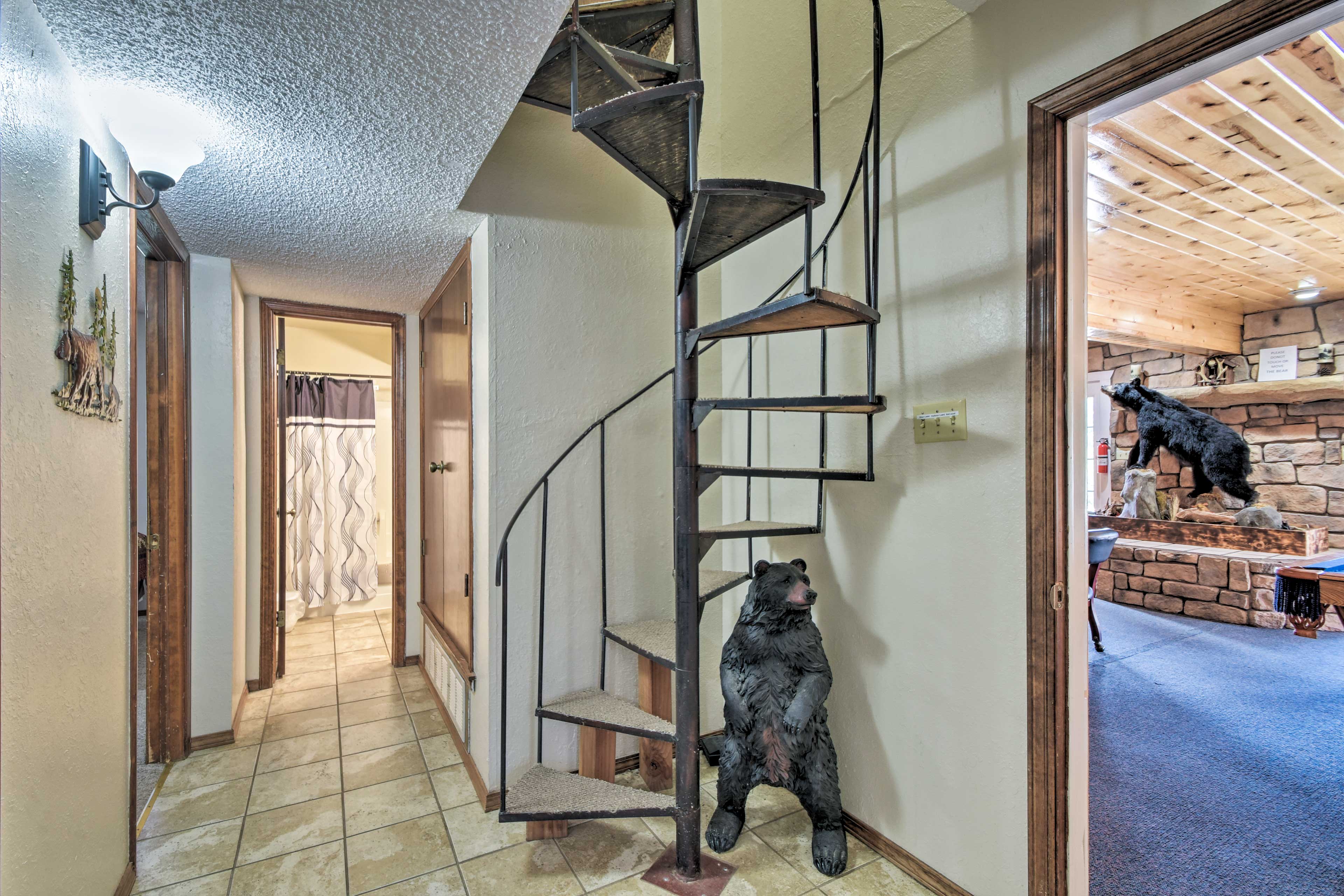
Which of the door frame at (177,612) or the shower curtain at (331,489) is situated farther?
the shower curtain at (331,489)

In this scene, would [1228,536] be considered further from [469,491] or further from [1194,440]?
[469,491]

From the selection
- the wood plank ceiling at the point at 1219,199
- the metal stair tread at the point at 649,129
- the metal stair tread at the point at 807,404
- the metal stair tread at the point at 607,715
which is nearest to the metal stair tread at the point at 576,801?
Result: the metal stair tread at the point at 607,715

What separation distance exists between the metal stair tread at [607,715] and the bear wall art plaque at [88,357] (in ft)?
4.73

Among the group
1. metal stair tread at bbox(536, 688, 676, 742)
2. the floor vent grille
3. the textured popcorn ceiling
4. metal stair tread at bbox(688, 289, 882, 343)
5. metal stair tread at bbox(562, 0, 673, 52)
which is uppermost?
metal stair tread at bbox(562, 0, 673, 52)

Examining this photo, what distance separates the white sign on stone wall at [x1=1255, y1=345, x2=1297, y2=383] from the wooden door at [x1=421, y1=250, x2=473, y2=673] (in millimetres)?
5584

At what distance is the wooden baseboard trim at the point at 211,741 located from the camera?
8.02ft

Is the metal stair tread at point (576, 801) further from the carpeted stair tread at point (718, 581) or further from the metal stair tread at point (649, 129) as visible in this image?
the metal stair tread at point (649, 129)

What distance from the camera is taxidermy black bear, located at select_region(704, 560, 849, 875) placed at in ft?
5.68

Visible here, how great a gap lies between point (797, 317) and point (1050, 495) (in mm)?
708

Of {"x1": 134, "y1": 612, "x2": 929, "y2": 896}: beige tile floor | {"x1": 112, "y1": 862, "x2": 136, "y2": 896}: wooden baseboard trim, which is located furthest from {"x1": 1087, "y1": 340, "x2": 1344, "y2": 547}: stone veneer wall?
{"x1": 112, "y1": 862, "x2": 136, "y2": 896}: wooden baseboard trim

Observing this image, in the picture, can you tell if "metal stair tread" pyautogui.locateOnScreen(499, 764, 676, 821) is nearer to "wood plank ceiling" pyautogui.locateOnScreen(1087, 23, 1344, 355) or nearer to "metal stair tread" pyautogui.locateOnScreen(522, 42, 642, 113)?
"metal stair tread" pyautogui.locateOnScreen(522, 42, 642, 113)

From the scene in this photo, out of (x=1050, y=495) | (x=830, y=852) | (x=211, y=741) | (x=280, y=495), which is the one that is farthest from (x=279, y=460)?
(x=1050, y=495)

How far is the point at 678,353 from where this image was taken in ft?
5.75

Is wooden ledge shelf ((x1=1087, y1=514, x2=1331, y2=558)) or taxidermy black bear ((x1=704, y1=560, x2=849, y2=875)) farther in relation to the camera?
wooden ledge shelf ((x1=1087, y1=514, x2=1331, y2=558))
